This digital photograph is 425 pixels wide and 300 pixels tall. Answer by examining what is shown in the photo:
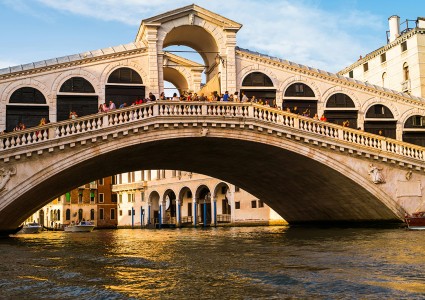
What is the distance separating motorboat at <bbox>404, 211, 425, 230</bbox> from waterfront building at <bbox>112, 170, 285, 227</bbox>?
64.2 feet

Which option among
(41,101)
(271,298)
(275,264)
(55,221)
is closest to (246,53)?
(41,101)

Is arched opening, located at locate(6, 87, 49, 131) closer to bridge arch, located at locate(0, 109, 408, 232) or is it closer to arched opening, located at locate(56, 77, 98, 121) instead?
arched opening, located at locate(56, 77, 98, 121)

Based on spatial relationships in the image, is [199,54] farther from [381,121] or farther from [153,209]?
[153,209]

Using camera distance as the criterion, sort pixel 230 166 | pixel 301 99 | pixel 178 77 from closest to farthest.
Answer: pixel 301 99 → pixel 230 166 → pixel 178 77

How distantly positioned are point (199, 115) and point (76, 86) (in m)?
6.59

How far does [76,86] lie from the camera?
25.5 m

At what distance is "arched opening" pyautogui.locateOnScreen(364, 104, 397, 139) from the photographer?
2894 centimetres

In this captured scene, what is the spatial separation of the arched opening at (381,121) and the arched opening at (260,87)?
5.30 metres

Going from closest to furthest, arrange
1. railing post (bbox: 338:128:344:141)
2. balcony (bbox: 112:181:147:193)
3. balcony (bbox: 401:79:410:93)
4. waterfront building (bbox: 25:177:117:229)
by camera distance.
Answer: railing post (bbox: 338:128:344:141) < balcony (bbox: 401:79:410:93) < balcony (bbox: 112:181:147:193) < waterfront building (bbox: 25:177:117:229)

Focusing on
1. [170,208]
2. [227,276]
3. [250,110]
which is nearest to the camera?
[227,276]

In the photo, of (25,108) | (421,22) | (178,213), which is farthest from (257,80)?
(178,213)

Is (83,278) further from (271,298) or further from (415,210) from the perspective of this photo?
(415,210)

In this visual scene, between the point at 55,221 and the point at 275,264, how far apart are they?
62.8m

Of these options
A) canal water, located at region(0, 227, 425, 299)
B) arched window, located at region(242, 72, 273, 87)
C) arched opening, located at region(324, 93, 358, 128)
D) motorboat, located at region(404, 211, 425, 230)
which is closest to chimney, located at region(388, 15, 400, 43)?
arched opening, located at region(324, 93, 358, 128)
